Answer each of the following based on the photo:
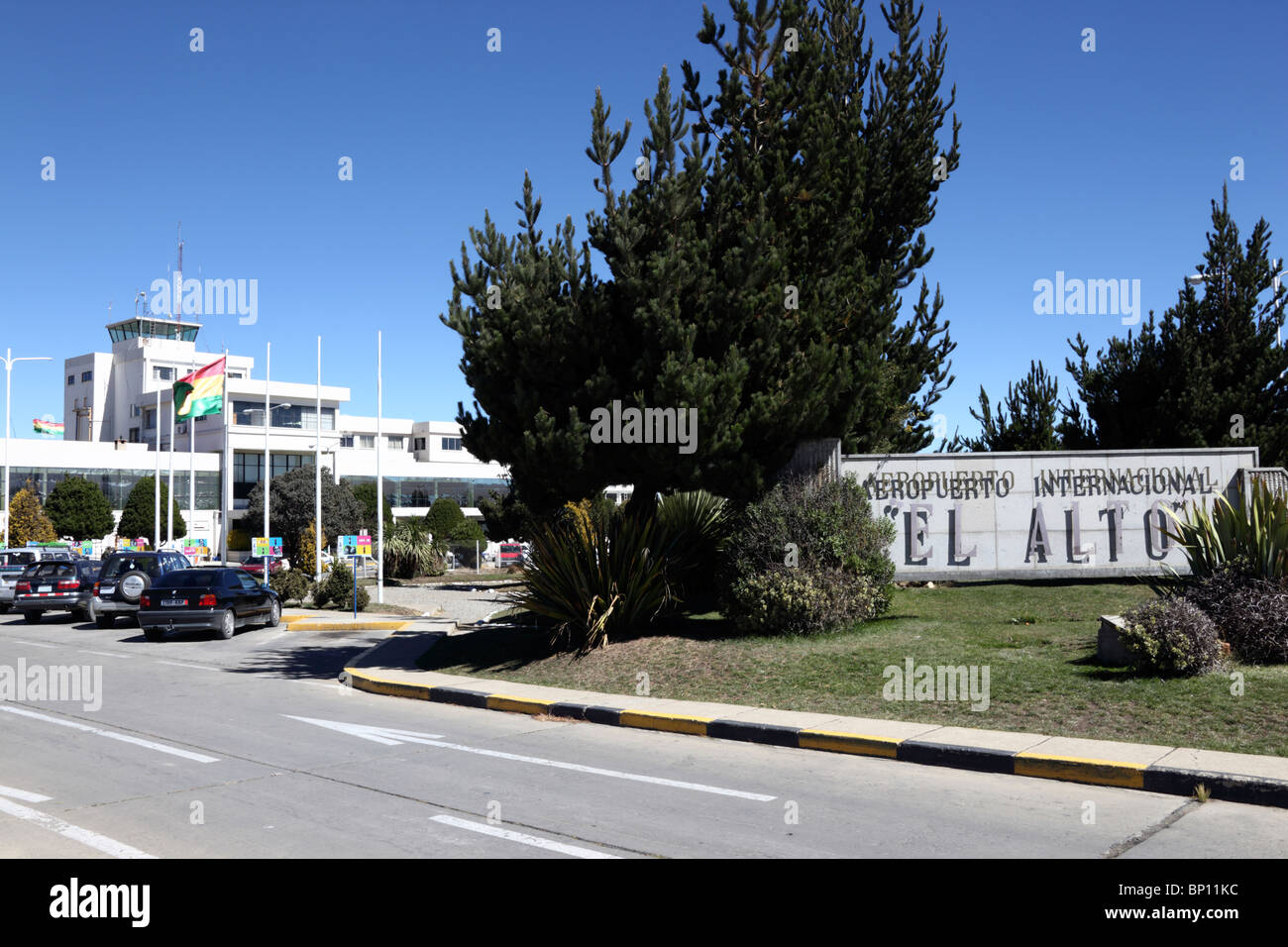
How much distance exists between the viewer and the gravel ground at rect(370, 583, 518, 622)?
28.1 m

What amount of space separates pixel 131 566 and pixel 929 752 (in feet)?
76.9

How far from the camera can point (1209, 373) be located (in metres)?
21.6

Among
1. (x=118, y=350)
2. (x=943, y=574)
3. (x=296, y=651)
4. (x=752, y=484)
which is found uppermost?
(x=118, y=350)

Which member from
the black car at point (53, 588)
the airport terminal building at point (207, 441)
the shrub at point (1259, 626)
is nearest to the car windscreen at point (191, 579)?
the black car at point (53, 588)

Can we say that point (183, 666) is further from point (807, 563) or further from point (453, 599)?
point (453, 599)

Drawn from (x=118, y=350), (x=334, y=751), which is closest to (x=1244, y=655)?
(x=334, y=751)

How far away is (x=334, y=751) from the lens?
1015 centimetres

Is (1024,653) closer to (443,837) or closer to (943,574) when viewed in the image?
(943,574)

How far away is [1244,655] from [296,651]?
1560 cm

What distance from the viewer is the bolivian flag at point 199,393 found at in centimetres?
4628

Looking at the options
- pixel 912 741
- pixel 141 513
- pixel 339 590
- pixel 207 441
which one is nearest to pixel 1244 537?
pixel 912 741

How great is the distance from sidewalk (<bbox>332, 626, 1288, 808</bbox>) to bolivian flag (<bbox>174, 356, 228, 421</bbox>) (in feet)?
117

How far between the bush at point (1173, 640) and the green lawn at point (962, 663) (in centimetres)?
19
